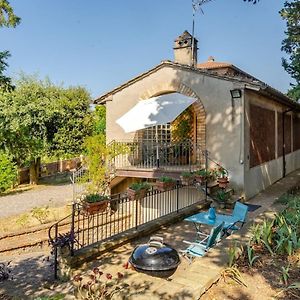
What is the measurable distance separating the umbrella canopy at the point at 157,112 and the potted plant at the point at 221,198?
3.60m

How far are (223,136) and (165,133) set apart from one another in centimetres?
361

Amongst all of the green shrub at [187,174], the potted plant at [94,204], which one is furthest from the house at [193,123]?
the potted plant at [94,204]

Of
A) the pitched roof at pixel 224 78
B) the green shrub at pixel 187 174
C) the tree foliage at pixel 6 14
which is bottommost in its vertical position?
the green shrub at pixel 187 174

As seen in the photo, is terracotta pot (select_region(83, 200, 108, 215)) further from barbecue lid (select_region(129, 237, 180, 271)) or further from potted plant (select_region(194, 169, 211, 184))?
potted plant (select_region(194, 169, 211, 184))

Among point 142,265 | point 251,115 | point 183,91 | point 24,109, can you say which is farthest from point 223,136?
point 24,109

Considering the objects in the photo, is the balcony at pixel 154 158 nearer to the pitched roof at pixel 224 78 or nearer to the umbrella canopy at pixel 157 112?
the umbrella canopy at pixel 157 112

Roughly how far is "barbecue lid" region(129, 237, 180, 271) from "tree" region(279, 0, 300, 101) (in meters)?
14.9

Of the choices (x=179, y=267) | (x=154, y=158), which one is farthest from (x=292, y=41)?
(x=179, y=267)

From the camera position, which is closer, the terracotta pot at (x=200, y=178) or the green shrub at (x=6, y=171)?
the terracotta pot at (x=200, y=178)

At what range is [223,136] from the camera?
1437cm

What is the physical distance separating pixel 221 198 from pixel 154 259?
7.98 metres

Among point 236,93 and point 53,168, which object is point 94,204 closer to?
point 236,93

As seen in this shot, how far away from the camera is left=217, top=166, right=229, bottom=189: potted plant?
13.5 metres

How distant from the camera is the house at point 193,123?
14.0 m
